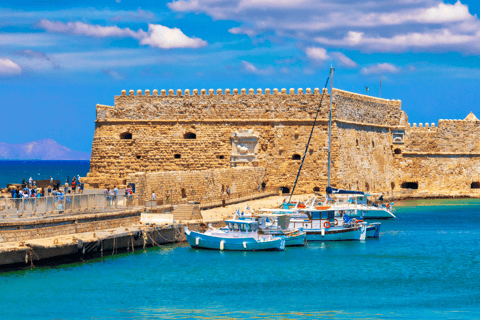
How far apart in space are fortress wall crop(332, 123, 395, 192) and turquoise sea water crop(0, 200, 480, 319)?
33.0ft

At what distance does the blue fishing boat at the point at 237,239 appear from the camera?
953 inches

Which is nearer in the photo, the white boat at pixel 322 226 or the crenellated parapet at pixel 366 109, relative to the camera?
the white boat at pixel 322 226

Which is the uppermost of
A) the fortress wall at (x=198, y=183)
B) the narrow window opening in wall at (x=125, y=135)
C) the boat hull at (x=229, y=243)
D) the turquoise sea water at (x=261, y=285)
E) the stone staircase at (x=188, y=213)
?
the narrow window opening in wall at (x=125, y=135)

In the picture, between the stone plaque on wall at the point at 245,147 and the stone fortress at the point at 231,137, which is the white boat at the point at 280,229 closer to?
the stone fortress at the point at 231,137

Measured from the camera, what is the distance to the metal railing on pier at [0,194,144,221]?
20.5 meters

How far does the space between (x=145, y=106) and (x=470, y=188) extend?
1991cm

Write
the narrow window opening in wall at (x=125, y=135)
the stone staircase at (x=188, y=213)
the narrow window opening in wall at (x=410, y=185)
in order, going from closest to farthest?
1. the stone staircase at (x=188, y=213)
2. the narrow window opening in wall at (x=125, y=135)
3. the narrow window opening in wall at (x=410, y=185)

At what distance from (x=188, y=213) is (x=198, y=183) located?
3437mm

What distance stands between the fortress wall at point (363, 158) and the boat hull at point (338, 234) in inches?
329

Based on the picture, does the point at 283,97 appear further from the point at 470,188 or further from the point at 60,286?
the point at 60,286

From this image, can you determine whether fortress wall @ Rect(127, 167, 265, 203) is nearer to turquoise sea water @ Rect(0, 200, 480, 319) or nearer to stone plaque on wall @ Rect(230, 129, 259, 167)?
stone plaque on wall @ Rect(230, 129, 259, 167)

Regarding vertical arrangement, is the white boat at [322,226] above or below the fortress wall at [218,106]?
below

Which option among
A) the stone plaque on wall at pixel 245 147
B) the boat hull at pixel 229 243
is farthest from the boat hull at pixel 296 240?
the stone plaque on wall at pixel 245 147

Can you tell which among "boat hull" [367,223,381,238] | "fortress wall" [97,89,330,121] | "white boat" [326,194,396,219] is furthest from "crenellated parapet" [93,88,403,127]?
"boat hull" [367,223,381,238]
